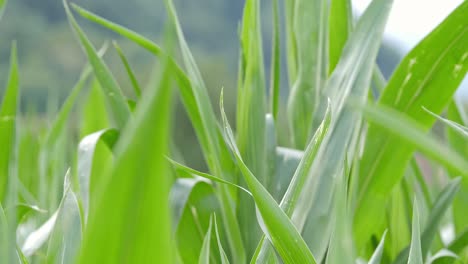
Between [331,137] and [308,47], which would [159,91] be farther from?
[308,47]

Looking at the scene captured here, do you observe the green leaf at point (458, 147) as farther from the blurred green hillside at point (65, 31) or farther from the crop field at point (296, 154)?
the blurred green hillside at point (65, 31)

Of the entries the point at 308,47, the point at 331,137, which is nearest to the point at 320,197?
the point at 331,137

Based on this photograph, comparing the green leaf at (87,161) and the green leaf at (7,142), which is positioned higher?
the green leaf at (7,142)

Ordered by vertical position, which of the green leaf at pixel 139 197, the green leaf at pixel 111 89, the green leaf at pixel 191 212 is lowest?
the green leaf at pixel 191 212

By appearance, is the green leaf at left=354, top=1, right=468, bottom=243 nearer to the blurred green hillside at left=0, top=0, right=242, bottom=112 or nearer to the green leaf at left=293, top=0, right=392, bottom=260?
the green leaf at left=293, top=0, right=392, bottom=260

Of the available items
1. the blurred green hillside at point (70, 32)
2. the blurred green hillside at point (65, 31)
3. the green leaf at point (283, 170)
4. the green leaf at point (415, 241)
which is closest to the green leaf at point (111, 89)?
the green leaf at point (283, 170)

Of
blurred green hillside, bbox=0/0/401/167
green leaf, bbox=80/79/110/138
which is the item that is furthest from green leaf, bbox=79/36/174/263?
blurred green hillside, bbox=0/0/401/167

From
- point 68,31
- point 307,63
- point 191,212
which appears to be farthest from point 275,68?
point 68,31
